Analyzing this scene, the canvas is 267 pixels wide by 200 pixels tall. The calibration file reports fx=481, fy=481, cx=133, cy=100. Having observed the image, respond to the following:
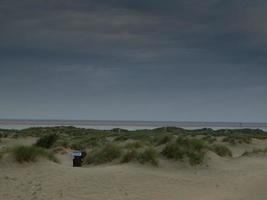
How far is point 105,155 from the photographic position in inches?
947

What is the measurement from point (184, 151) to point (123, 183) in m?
8.04

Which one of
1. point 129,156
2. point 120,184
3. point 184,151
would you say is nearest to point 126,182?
point 120,184

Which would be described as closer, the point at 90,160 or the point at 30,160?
the point at 30,160

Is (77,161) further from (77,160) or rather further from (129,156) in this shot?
(129,156)

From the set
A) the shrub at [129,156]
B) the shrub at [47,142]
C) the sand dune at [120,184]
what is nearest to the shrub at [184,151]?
the sand dune at [120,184]

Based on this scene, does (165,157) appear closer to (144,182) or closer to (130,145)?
(130,145)

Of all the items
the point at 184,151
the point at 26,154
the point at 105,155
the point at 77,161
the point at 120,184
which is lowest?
the point at 120,184

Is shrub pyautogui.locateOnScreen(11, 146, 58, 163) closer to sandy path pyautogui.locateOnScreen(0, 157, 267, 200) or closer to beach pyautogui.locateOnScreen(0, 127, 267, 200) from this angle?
beach pyautogui.locateOnScreen(0, 127, 267, 200)

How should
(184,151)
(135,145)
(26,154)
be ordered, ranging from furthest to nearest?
1. (135,145)
2. (184,151)
3. (26,154)

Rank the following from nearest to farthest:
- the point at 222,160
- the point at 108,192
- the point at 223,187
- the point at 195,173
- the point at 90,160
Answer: the point at 108,192
the point at 223,187
the point at 195,173
the point at 90,160
the point at 222,160

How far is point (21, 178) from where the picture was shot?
17.2m

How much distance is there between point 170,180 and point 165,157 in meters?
5.17

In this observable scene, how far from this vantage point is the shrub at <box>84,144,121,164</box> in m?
23.8

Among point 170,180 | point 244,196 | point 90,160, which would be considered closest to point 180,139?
point 90,160
